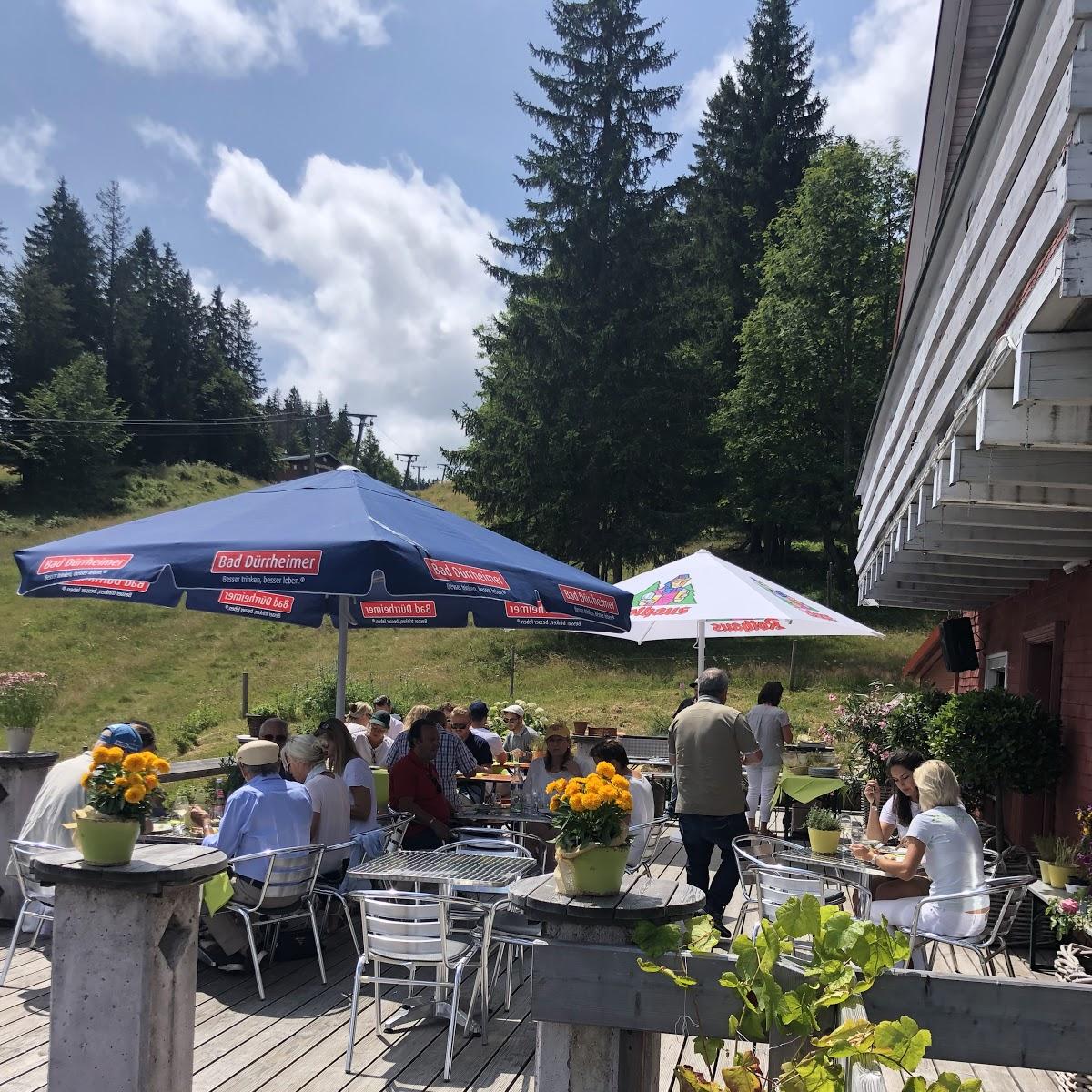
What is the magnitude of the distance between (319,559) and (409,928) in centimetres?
193

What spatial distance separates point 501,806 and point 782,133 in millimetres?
37914

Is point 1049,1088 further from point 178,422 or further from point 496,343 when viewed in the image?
point 178,422

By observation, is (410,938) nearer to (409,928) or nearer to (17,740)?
(409,928)

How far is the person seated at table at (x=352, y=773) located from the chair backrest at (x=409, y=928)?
6.23 ft

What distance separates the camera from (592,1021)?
2453 mm

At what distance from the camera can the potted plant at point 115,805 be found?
3.42m

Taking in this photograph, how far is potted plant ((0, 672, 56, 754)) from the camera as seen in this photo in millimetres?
6543

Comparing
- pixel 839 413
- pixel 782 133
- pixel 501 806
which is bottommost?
pixel 501 806

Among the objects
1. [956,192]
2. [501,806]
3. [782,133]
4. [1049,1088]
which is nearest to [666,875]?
[501,806]

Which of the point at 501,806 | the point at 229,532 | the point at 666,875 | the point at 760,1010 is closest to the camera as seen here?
the point at 760,1010

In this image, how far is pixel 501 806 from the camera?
26.3 ft

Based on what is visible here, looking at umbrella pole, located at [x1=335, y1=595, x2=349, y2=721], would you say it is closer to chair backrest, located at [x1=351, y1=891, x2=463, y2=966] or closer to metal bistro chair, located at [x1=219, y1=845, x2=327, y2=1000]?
metal bistro chair, located at [x1=219, y1=845, x2=327, y2=1000]

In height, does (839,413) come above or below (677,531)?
above

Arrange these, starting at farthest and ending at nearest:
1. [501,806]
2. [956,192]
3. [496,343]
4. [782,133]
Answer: [782,133] < [496,343] < [501,806] < [956,192]
